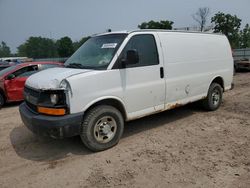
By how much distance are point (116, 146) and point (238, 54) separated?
24.2m

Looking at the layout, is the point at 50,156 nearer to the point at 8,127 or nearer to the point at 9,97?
the point at 8,127

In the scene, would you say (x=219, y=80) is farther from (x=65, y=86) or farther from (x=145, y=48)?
(x=65, y=86)

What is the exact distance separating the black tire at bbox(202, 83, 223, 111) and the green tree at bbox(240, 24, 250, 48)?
4716cm

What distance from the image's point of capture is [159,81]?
15.9 feet

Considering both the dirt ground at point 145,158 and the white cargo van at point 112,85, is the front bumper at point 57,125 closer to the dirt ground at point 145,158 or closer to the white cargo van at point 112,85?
the white cargo van at point 112,85

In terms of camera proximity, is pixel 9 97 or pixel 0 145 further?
pixel 9 97

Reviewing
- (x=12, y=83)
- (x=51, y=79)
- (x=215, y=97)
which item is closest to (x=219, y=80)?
(x=215, y=97)

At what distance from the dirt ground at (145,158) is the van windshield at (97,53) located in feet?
5.08

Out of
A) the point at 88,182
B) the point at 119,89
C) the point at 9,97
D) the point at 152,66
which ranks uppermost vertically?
the point at 152,66

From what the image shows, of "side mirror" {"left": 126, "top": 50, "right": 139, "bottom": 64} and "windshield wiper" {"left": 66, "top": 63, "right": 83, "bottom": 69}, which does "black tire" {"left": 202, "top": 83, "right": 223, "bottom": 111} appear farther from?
"windshield wiper" {"left": 66, "top": 63, "right": 83, "bottom": 69}

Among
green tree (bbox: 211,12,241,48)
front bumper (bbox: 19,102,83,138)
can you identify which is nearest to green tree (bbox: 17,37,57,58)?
green tree (bbox: 211,12,241,48)

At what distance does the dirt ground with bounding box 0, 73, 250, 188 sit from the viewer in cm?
334

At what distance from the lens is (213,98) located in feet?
21.3

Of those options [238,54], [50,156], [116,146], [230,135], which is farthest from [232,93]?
[238,54]
